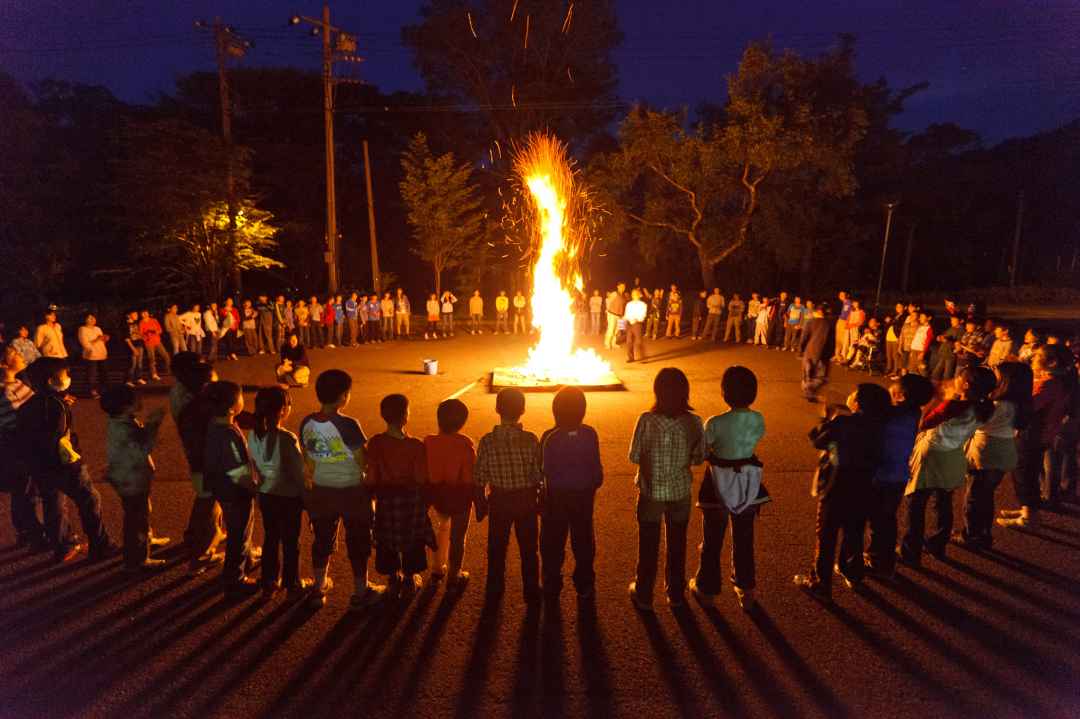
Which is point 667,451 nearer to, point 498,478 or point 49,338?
point 498,478

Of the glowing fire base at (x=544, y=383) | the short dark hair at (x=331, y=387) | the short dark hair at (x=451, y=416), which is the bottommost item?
the glowing fire base at (x=544, y=383)

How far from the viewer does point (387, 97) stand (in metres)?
34.8

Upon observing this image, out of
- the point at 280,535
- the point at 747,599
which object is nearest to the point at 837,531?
the point at 747,599

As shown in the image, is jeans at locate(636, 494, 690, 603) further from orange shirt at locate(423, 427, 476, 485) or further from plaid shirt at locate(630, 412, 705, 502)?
orange shirt at locate(423, 427, 476, 485)

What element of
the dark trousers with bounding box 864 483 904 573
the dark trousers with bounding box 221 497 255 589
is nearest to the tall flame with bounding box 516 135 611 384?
the dark trousers with bounding box 864 483 904 573

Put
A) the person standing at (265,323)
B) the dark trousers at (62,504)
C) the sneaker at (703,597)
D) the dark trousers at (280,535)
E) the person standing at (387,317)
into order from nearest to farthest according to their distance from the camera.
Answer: the dark trousers at (280,535), the sneaker at (703,597), the dark trousers at (62,504), the person standing at (265,323), the person standing at (387,317)

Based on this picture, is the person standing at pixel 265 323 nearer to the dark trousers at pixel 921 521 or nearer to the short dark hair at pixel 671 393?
the short dark hair at pixel 671 393

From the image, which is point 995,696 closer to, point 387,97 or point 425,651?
point 425,651

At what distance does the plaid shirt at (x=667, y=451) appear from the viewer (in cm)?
495

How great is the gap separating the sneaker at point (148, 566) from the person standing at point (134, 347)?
34.6 ft

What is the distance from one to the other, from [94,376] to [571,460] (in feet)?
41.2

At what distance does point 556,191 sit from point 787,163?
41.9 feet

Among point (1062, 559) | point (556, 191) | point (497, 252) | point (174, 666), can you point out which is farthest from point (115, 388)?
point (497, 252)

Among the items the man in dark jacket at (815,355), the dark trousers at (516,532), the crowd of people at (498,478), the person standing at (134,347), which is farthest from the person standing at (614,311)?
the dark trousers at (516,532)
